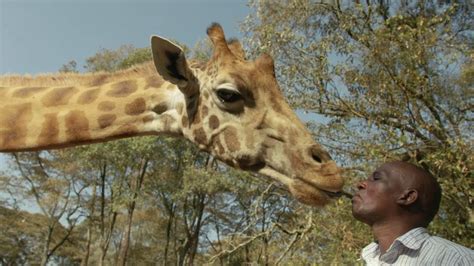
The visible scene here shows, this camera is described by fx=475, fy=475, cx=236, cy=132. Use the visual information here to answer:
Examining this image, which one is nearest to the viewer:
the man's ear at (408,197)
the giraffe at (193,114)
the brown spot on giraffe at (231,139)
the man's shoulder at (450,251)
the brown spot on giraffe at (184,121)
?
the man's shoulder at (450,251)

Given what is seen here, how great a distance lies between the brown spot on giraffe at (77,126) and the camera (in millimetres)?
4754

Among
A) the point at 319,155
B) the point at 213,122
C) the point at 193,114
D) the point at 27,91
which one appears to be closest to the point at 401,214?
the point at 319,155

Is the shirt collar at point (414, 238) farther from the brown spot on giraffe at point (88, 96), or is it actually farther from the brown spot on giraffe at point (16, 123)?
the brown spot on giraffe at point (16, 123)

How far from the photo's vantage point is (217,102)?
15.0 feet

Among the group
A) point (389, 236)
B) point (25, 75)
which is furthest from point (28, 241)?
point (389, 236)

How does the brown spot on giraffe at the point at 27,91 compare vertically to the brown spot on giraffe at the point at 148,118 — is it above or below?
above

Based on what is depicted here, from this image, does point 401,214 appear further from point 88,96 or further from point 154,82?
point 88,96

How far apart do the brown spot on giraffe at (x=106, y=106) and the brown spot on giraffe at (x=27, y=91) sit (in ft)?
2.66

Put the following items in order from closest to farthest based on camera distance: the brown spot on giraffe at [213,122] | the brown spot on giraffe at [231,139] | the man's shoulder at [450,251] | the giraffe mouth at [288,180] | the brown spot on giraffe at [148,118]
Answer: the man's shoulder at [450,251]
the giraffe mouth at [288,180]
the brown spot on giraffe at [231,139]
the brown spot on giraffe at [213,122]
the brown spot on giraffe at [148,118]

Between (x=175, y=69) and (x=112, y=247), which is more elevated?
(x=112, y=247)

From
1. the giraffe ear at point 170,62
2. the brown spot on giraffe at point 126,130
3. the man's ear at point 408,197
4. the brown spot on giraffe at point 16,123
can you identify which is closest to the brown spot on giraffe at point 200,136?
the giraffe ear at point 170,62

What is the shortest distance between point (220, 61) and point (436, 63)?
7.42 meters

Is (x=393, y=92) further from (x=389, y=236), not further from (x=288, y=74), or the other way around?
(x=389, y=236)

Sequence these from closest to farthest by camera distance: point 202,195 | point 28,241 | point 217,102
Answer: point 217,102
point 202,195
point 28,241
